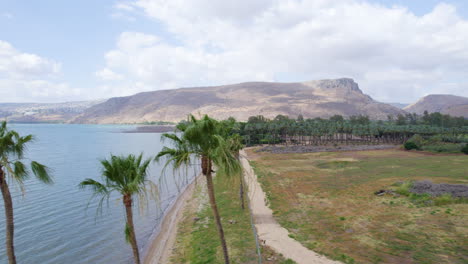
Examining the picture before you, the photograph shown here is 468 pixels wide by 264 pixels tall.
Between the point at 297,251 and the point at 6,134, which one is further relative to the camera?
the point at 297,251

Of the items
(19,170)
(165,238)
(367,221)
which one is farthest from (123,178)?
(367,221)

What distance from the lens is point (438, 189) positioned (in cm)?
3081

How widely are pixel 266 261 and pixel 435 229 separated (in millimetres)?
14117

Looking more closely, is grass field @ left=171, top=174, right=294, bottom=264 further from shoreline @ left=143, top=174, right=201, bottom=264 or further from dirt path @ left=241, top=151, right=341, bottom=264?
dirt path @ left=241, top=151, right=341, bottom=264

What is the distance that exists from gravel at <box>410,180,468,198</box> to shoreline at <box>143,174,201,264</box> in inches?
992

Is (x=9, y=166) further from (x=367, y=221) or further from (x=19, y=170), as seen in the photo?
(x=367, y=221)

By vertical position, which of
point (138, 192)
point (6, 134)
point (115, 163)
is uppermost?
point (6, 134)

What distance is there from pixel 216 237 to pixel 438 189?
999 inches

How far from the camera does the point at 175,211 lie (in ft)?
107

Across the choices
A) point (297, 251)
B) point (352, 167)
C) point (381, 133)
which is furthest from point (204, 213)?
point (381, 133)

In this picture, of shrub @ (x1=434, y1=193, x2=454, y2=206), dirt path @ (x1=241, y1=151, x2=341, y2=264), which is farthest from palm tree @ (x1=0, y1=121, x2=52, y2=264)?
shrub @ (x1=434, y1=193, x2=454, y2=206)

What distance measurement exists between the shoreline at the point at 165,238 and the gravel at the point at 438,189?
25209 millimetres

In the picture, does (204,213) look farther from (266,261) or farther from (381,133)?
(381,133)

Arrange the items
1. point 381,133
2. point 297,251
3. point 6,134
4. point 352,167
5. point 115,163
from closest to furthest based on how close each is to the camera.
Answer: point 6,134
point 115,163
point 297,251
point 352,167
point 381,133
